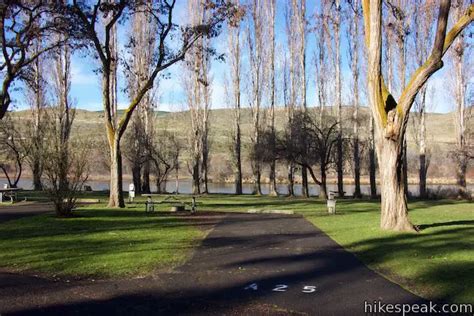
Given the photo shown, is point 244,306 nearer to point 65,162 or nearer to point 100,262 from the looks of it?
point 100,262

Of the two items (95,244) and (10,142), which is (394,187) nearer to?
(95,244)

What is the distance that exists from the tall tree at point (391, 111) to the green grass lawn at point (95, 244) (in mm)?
5209

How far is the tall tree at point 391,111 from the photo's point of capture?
12.2m

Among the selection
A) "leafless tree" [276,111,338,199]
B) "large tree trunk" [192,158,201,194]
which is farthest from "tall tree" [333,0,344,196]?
"large tree trunk" [192,158,201,194]

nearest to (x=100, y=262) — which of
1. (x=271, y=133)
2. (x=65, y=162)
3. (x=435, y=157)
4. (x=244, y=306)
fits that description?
(x=244, y=306)

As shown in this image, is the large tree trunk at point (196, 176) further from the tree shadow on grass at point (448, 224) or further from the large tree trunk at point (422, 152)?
the tree shadow on grass at point (448, 224)

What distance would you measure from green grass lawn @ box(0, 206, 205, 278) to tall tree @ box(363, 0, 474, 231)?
17.1ft

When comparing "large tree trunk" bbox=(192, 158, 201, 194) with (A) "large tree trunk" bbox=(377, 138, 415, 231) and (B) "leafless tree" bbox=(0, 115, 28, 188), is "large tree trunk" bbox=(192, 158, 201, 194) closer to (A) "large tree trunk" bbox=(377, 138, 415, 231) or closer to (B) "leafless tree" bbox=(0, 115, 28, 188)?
(B) "leafless tree" bbox=(0, 115, 28, 188)

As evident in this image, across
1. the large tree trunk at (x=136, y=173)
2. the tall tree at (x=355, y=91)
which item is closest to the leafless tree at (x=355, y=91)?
the tall tree at (x=355, y=91)

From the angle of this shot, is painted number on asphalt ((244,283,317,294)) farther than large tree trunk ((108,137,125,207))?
No

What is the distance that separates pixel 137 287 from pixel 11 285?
172 centimetres

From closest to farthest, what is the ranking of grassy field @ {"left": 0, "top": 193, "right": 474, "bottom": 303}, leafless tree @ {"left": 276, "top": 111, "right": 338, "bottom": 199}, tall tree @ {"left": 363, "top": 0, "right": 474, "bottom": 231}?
grassy field @ {"left": 0, "top": 193, "right": 474, "bottom": 303} < tall tree @ {"left": 363, "top": 0, "right": 474, "bottom": 231} < leafless tree @ {"left": 276, "top": 111, "right": 338, "bottom": 199}

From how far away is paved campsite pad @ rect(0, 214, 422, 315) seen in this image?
5531 millimetres

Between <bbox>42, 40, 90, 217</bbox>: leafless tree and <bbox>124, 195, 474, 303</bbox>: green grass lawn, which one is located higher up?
<bbox>42, 40, 90, 217</bbox>: leafless tree
